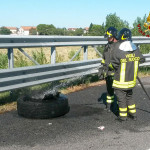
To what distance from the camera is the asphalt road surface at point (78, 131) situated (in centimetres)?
396

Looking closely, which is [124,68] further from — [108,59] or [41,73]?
[41,73]

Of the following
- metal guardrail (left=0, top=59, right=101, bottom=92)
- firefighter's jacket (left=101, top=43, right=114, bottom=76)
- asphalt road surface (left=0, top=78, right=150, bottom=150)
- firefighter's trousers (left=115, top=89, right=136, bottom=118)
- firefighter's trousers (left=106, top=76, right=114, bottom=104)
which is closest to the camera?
asphalt road surface (left=0, top=78, right=150, bottom=150)

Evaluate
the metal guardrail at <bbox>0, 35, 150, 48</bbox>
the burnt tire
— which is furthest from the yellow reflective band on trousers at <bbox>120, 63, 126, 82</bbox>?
the metal guardrail at <bbox>0, 35, 150, 48</bbox>

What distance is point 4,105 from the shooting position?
238 inches

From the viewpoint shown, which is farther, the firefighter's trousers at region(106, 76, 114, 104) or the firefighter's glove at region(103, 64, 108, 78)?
the firefighter's trousers at region(106, 76, 114, 104)

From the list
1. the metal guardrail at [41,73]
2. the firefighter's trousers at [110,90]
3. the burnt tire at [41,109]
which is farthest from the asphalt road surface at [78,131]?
the metal guardrail at [41,73]

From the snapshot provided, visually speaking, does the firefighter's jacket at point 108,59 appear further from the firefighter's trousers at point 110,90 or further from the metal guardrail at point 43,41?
the metal guardrail at point 43,41

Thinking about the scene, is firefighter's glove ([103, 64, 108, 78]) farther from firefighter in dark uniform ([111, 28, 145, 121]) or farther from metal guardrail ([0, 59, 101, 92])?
metal guardrail ([0, 59, 101, 92])

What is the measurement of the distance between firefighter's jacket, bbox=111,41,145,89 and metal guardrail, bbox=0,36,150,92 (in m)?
2.06

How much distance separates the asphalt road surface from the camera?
156 inches

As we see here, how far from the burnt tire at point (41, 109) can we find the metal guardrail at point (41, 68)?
714mm

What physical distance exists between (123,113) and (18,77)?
7.61 feet

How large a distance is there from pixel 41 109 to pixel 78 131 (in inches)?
38.1

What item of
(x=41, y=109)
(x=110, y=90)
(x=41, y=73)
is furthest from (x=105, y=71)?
(x=41, y=73)
